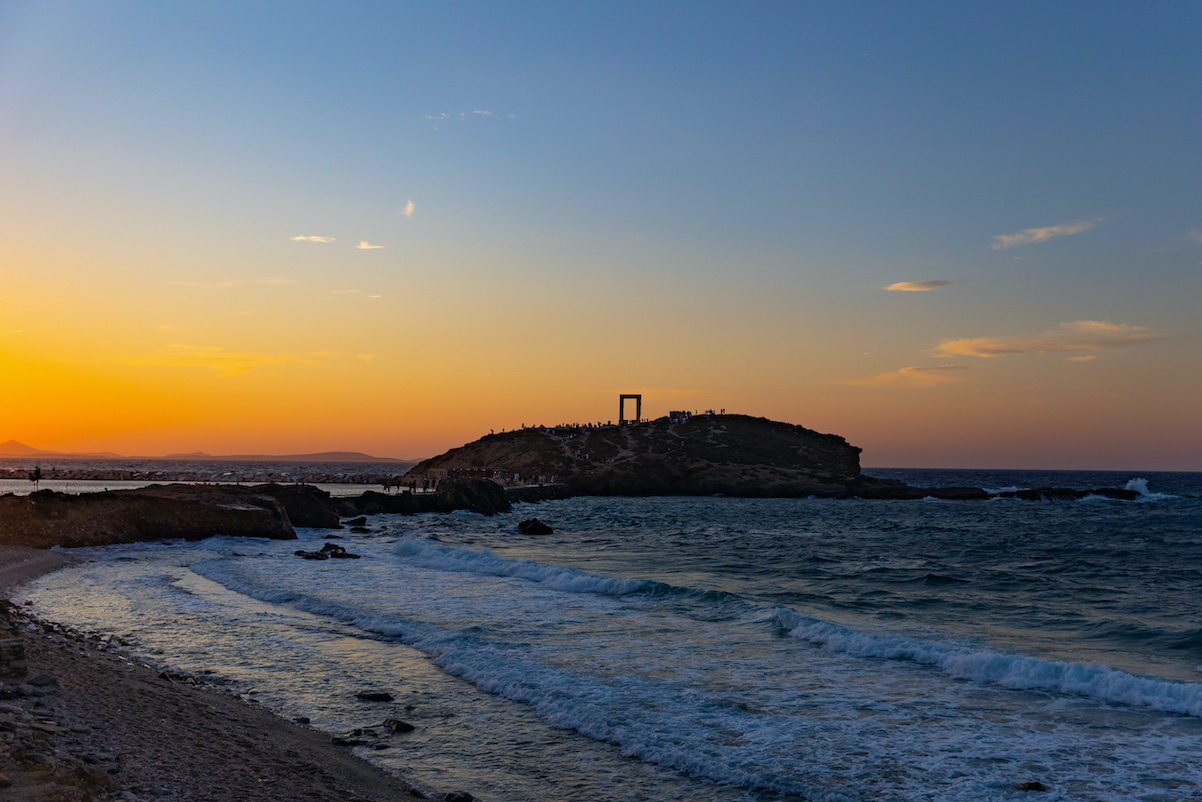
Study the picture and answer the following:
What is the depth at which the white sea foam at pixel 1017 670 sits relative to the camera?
11891 millimetres

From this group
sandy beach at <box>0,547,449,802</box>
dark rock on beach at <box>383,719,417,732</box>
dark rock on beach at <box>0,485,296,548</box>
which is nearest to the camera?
sandy beach at <box>0,547,449,802</box>

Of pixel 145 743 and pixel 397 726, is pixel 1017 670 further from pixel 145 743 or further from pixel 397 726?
pixel 145 743

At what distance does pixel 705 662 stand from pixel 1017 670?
5.56 m

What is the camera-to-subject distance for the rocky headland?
99.2 m

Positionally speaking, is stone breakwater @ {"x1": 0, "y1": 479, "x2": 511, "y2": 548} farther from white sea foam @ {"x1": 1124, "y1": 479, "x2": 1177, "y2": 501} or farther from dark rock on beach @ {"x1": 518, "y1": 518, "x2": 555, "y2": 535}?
white sea foam @ {"x1": 1124, "y1": 479, "x2": 1177, "y2": 501}

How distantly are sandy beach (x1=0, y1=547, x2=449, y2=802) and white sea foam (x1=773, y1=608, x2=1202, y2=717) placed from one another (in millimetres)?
10124

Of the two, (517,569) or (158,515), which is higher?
(158,515)

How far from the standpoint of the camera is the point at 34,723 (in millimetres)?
7965

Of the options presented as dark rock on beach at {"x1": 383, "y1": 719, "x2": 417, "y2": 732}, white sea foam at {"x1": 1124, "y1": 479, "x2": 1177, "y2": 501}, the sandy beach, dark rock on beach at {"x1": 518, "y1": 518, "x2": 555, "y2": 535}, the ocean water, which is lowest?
white sea foam at {"x1": 1124, "y1": 479, "x2": 1177, "y2": 501}

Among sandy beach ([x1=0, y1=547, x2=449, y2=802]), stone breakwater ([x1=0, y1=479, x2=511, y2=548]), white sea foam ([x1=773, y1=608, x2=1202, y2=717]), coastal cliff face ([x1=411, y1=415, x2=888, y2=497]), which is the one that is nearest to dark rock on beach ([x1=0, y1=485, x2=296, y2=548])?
stone breakwater ([x1=0, y1=479, x2=511, y2=548])

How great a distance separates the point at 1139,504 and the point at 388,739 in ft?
309

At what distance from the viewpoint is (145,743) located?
8.43 meters

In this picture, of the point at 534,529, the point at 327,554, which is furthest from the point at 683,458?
the point at 327,554

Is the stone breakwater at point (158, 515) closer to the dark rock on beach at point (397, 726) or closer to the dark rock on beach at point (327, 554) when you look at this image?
the dark rock on beach at point (327, 554)
